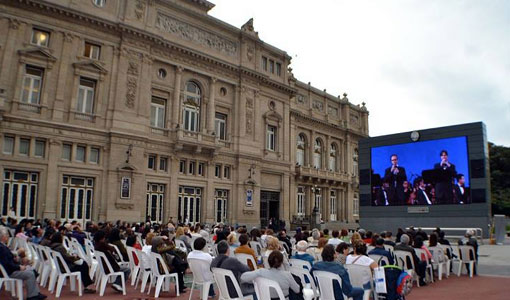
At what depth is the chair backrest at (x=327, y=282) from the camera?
20.7 ft

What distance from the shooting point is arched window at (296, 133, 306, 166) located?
44.8 metres

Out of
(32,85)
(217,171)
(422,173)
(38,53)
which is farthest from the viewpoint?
(217,171)

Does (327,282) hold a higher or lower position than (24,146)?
lower

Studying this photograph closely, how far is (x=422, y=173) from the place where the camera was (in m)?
27.8

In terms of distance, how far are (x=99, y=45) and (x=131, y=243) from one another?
19.7m

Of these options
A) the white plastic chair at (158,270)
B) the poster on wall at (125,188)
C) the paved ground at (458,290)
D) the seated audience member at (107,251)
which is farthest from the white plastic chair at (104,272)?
the poster on wall at (125,188)

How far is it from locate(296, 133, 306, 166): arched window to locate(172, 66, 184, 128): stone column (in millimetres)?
18216

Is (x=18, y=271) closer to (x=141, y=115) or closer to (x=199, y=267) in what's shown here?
(x=199, y=267)

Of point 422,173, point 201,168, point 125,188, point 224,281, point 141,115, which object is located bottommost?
point 224,281

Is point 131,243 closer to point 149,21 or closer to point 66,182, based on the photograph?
point 66,182

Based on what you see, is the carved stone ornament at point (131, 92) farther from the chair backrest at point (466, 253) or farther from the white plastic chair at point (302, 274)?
the white plastic chair at point (302, 274)

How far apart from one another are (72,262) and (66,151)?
1749 centimetres

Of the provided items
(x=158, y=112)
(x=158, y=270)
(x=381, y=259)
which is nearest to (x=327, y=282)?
(x=381, y=259)

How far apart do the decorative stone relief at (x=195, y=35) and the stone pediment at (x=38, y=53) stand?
822 centimetres
